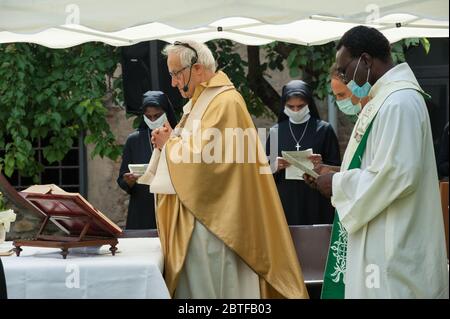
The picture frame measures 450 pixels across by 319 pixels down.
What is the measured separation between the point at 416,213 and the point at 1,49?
5.73 metres

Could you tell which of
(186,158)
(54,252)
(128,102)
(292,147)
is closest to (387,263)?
(186,158)

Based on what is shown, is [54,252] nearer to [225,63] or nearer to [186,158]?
[186,158]

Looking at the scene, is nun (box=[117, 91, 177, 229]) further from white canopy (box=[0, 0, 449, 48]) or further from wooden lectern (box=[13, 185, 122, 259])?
wooden lectern (box=[13, 185, 122, 259])

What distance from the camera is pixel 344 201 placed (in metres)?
4.67

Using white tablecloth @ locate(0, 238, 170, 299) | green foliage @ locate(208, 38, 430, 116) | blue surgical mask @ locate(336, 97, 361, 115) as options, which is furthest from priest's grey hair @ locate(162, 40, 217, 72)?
green foliage @ locate(208, 38, 430, 116)

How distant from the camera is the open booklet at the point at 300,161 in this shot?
15.9 ft

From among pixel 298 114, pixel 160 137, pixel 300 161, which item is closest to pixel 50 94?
pixel 298 114

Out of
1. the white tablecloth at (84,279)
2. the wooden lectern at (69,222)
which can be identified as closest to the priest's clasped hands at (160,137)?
the wooden lectern at (69,222)

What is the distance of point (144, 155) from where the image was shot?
314 inches

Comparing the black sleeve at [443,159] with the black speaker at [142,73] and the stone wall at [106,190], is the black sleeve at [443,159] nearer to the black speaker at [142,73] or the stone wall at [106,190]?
the black speaker at [142,73]

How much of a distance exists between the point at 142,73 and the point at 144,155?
1.22 m

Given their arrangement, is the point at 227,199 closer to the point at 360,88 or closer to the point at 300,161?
the point at 300,161

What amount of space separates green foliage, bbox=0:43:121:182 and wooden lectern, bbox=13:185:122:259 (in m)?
4.19

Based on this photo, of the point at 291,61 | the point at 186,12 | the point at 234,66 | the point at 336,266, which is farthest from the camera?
the point at 234,66
